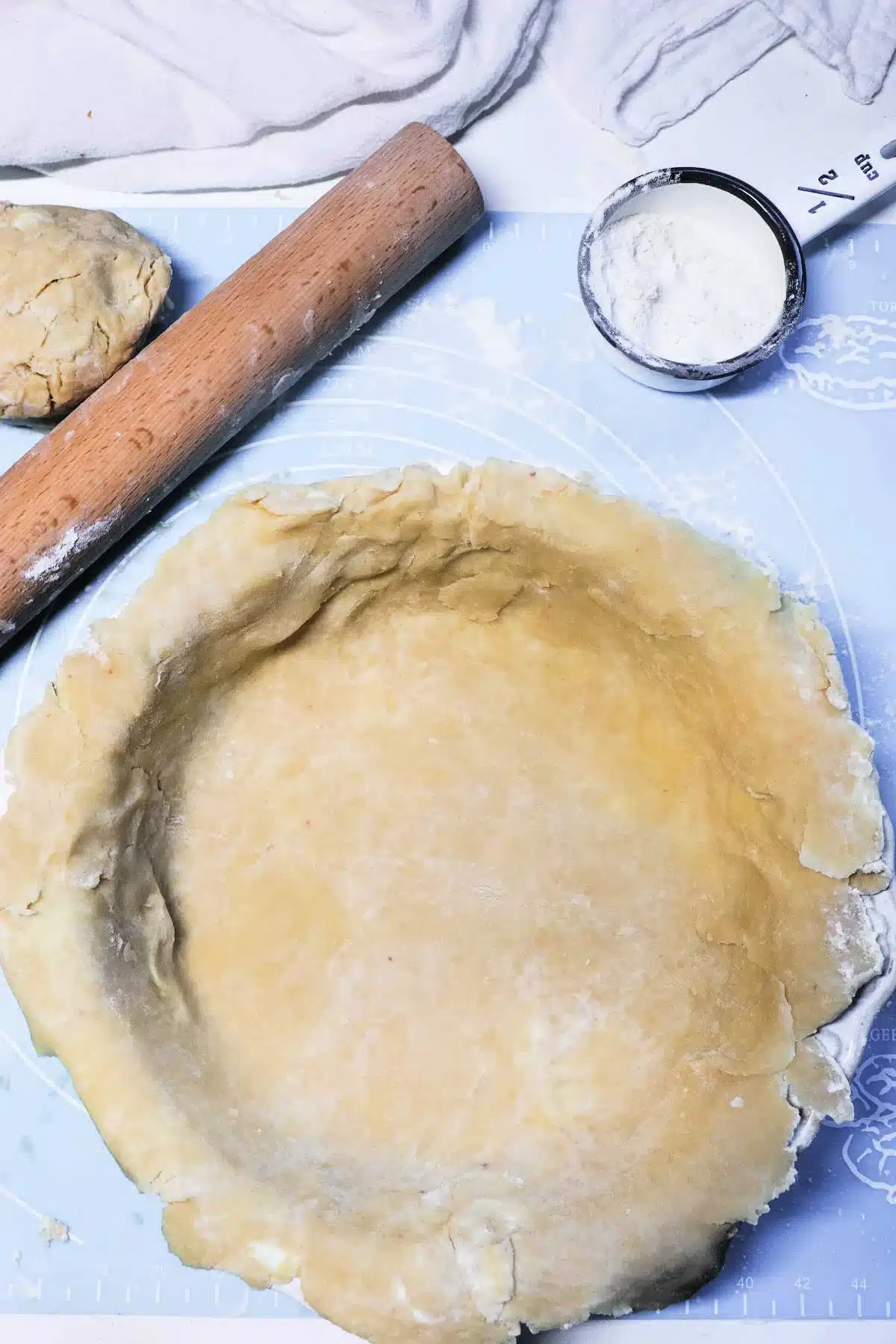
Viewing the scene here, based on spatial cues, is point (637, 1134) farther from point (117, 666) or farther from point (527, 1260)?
point (117, 666)

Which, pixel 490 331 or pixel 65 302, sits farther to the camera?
pixel 490 331

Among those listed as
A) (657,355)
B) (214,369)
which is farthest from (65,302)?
(657,355)

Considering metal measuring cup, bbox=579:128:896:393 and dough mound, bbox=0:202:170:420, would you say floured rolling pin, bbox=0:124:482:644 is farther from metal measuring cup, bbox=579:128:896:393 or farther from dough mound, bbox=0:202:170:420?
metal measuring cup, bbox=579:128:896:393

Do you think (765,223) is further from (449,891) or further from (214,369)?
(449,891)

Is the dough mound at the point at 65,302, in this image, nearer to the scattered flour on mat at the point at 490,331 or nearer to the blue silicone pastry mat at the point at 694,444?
the blue silicone pastry mat at the point at 694,444

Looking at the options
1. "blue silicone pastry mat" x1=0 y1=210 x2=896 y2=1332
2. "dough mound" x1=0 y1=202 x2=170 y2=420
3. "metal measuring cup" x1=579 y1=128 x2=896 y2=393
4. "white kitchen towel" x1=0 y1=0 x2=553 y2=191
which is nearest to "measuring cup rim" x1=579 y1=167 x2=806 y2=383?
"metal measuring cup" x1=579 y1=128 x2=896 y2=393

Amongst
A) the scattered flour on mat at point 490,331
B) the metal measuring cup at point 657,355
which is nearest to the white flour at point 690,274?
the metal measuring cup at point 657,355

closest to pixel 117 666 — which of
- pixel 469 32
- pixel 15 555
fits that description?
pixel 15 555
